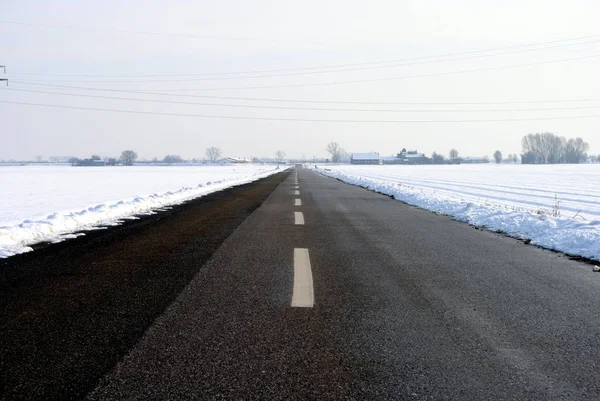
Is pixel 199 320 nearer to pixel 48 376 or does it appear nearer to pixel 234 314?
pixel 234 314

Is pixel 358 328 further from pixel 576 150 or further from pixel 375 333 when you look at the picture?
pixel 576 150

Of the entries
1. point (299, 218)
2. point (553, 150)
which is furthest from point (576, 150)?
point (299, 218)

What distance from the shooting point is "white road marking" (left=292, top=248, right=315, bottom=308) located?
4117 mm

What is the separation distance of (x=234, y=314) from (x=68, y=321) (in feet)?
4.23

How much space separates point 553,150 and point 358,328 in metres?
186

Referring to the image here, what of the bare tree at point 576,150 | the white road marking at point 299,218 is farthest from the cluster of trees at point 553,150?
the white road marking at point 299,218

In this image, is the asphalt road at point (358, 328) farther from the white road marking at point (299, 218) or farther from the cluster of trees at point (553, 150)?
the cluster of trees at point (553, 150)

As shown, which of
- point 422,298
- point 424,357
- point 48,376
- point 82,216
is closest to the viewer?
point 48,376

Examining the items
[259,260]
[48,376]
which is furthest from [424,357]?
[259,260]

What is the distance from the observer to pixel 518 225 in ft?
32.4

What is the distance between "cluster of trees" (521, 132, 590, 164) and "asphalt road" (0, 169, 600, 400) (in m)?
180

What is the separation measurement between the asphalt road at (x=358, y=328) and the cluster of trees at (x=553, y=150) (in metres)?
180

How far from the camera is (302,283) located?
190 inches

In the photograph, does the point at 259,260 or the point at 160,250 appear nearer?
the point at 259,260
